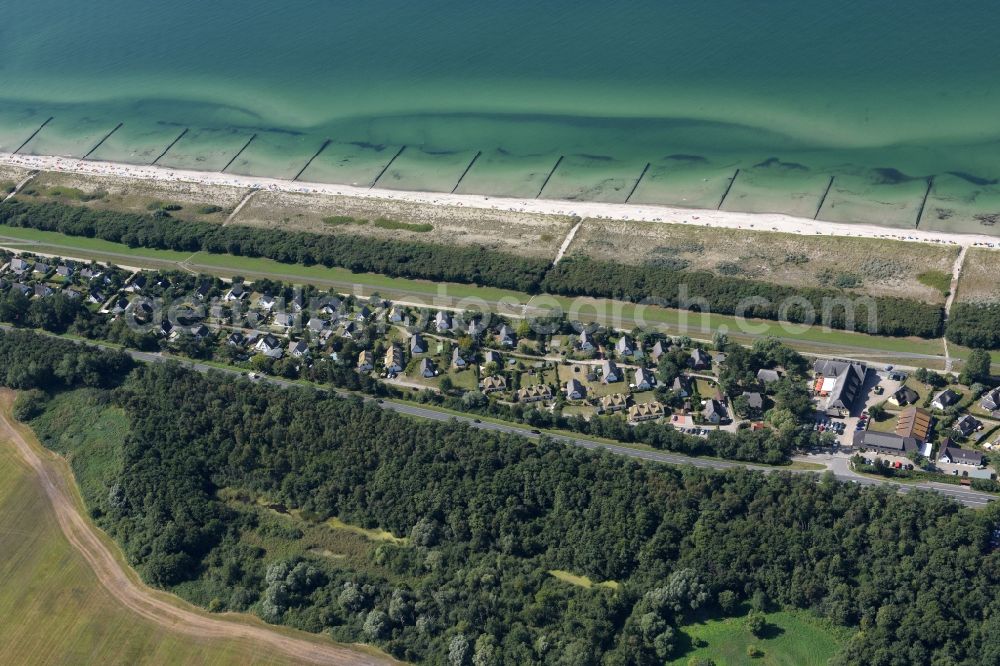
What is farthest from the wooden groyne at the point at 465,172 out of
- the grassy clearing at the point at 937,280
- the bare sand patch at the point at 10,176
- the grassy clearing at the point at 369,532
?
the bare sand patch at the point at 10,176

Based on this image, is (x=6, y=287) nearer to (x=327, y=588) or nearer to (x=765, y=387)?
(x=327, y=588)

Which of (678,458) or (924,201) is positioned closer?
(678,458)

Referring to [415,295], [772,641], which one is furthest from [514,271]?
[772,641]

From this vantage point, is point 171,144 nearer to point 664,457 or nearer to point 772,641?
point 664,457

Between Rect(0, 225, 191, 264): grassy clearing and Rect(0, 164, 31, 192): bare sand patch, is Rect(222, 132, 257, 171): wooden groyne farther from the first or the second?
Rect(0, 164, 31, 192): bare sand patch

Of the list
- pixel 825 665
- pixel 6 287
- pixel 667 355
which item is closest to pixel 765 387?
pixel 667 355

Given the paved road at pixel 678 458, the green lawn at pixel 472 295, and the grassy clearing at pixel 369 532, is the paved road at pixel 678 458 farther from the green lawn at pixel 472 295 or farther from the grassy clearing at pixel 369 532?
the green lawn at pixel 472 295

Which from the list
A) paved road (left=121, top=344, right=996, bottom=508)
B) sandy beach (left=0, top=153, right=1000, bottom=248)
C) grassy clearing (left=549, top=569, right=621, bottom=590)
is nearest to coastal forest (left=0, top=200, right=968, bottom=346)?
sandy beach (left=0, top=153, right=1000, bottom=248)
